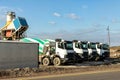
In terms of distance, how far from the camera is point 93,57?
51.3 m

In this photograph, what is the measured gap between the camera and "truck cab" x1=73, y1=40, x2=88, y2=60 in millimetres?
46062

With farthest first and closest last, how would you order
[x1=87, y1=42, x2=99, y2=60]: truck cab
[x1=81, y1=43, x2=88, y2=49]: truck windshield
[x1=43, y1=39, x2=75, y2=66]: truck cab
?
[x1=87, y1=42, x2=99, y2=60]: truck cab, [x1=81, y1=43, x2=88, y2=49]: truck windshield, [x1=43, y1=39, x2=75, y2=66]: truck cab

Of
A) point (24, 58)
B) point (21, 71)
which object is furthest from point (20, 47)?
point (21, 71)

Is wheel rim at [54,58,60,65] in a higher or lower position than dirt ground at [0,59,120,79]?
higher

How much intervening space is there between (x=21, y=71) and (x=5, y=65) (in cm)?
283

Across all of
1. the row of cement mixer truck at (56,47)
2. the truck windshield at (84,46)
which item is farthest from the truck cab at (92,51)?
the truck windshield at (84,46)

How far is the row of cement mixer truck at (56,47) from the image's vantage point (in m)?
41.6

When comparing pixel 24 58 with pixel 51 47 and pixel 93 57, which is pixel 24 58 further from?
pixel 93 57

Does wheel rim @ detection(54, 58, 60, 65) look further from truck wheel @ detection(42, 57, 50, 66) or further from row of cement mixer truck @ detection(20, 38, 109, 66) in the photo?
truck wheel @ detection(42, 57, 50, 66)

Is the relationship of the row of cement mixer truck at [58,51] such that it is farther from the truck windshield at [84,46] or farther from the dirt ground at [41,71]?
the dirt ground at [41,71]

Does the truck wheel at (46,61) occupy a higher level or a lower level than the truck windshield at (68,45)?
lower

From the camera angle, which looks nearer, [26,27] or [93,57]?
[26,27]

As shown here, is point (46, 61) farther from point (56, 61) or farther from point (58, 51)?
point (58, 51)

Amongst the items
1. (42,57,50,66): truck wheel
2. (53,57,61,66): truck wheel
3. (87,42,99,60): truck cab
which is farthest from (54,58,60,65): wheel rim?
A: (87,42,99,60): truck cab
